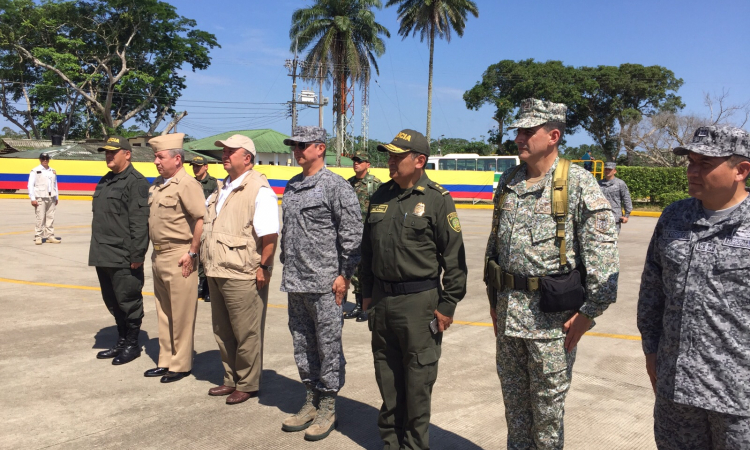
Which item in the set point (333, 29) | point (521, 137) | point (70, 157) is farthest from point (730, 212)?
point (333, 29)

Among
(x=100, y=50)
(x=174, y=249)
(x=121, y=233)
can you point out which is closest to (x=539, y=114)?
(x=174, y=249)

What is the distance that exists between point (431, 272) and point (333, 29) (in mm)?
37225

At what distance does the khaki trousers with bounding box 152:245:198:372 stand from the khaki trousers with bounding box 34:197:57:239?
8887 mm

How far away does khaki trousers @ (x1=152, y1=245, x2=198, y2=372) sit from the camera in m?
4.73

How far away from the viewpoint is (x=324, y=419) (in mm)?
3816

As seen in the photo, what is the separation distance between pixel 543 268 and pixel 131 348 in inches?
161

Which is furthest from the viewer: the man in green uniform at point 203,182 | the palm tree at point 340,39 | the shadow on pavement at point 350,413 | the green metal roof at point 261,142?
the green metal roof at point 261,142

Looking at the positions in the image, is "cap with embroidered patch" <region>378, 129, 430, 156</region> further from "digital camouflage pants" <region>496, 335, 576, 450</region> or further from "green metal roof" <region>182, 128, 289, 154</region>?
"green metal roof" <region>182, 128, 289, 154</region>

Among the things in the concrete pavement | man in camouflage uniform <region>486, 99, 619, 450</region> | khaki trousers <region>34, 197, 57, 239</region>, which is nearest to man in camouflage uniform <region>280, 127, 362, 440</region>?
the concrete pavement

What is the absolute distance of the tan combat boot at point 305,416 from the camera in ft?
12.5

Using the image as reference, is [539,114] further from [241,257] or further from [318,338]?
[241,257]

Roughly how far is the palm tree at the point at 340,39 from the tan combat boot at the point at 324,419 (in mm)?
34591

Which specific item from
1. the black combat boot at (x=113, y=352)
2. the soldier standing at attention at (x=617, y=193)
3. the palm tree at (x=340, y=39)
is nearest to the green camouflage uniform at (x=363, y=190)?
the black combat boot at (x=113, y=352)

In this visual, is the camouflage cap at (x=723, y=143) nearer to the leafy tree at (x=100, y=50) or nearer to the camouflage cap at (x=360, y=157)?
the camouflage cap at (x=360, y=157)
